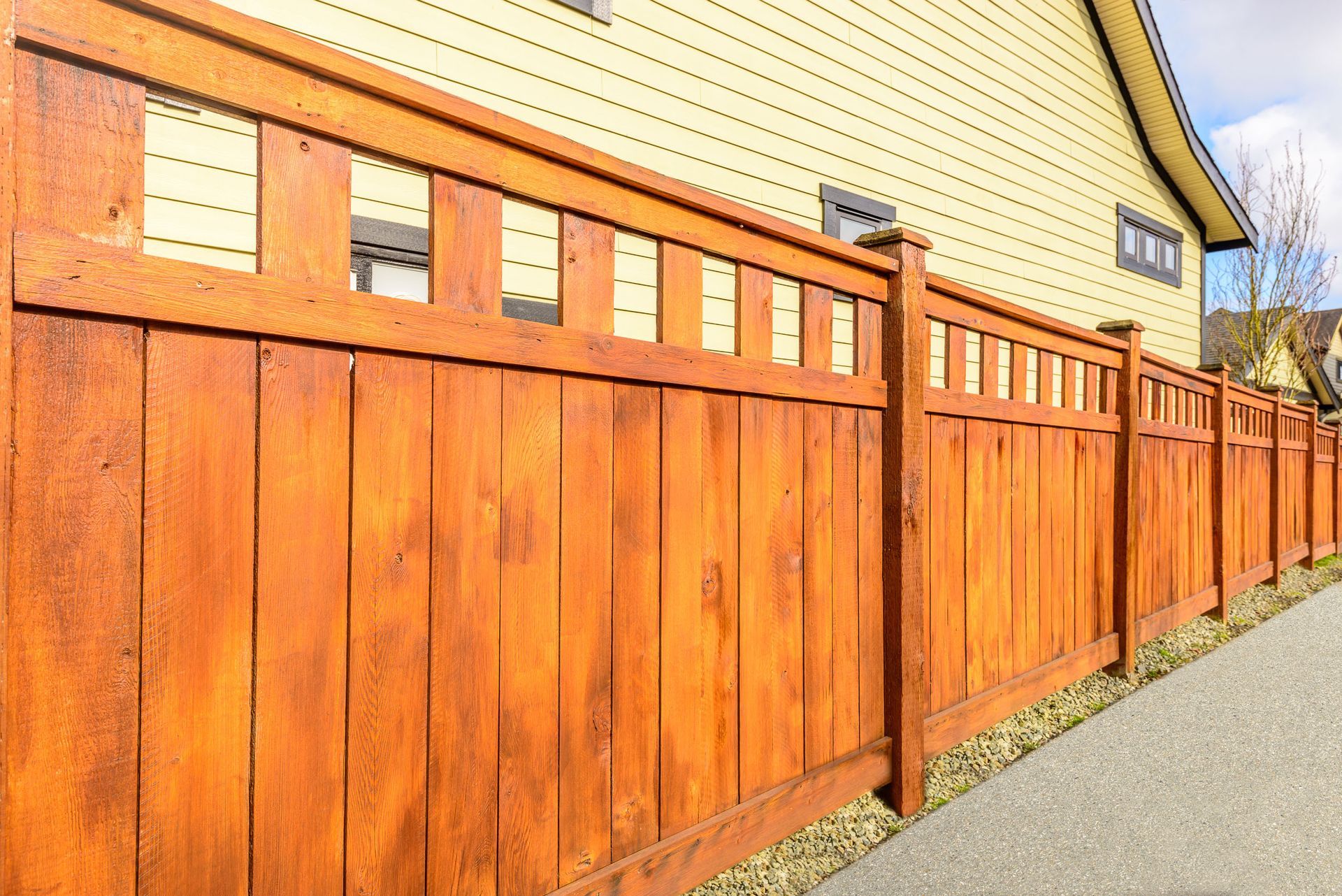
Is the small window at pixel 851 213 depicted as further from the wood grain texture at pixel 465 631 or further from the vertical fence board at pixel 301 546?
the vertical fence board at pixel 301 546

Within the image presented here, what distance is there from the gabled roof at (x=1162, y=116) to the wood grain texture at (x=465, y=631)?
28.6 feet

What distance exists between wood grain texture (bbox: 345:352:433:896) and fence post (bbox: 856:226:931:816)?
5.18 ft

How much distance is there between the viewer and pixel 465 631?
4.94 ft

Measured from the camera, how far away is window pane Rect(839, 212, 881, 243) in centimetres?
532

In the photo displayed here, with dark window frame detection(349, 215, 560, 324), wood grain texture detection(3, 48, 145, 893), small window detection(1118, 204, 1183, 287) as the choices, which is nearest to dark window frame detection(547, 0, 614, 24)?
dark window frame detection(349, 215, 560, 324)

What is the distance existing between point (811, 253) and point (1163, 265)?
8.99m

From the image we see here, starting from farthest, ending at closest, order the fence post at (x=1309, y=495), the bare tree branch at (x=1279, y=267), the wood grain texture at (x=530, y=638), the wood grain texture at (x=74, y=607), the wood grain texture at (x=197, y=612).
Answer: the bare tree branch at (x=1279, y=267) → the fence post at (x=1309, y=495) → the wood grain texture at (x=530, y=638) → the wood grain texture at (x=197, y=612) → the wood grain texture at (x=74, y=607)

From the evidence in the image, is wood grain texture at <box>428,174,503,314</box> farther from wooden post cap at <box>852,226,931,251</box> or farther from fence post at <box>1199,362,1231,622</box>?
fence post at <box>1199,362,1231,622</box>

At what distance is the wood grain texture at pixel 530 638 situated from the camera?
157 centimetres

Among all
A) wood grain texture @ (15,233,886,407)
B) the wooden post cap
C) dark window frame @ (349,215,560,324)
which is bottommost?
wood grain texture @ (15,233,886,407)

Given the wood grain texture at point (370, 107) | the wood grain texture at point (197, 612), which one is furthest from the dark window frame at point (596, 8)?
the wood grain texture at point (197, 612)

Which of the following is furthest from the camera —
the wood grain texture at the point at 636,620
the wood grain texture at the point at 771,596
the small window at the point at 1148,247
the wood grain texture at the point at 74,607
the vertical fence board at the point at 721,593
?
the small window at the point at 1148,247

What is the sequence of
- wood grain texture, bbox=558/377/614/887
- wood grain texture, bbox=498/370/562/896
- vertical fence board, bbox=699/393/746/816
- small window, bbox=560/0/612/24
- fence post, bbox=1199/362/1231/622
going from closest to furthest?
wood grain texture, bbox=498/370/562/896, wood grain texture, bbox=558/377/614/887, vertical fence board, bbox=699/393/746/816, small window, bbox=560/0/612/24, fence post, bbox=1199/362/1231/622

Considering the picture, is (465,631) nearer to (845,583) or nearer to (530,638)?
(530,638)
